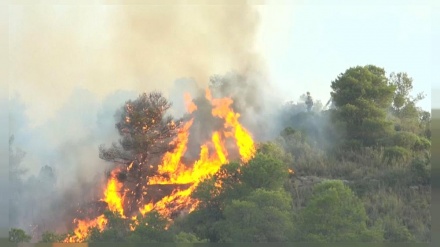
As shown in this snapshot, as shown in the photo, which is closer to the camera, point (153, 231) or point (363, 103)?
point (153, 231)

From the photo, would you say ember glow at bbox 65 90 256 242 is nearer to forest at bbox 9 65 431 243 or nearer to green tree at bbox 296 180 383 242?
forest at bbox 9 65 431 243

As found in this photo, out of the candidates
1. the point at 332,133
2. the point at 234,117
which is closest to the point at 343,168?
the point at 332,133

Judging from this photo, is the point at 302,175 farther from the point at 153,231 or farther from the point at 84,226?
the point at 84,226

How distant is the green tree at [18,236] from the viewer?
47.7 ft

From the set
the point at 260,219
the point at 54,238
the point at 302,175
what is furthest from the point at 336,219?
the point at 54,238

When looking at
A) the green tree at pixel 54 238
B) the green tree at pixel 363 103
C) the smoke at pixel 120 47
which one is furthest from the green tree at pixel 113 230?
the green tree at pixel 363 103

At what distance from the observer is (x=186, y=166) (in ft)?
47.5

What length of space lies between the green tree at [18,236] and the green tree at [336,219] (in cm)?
409

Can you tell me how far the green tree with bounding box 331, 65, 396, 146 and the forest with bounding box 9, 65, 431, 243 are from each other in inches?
0.6

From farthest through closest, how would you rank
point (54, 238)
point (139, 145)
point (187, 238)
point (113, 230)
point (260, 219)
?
point (139, 145), point (54, 238), point (113, 230), point (187, 238), point (260, 219)

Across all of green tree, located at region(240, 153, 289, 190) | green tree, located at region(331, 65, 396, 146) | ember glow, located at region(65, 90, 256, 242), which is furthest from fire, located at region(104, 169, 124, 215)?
green tree, located at region(331, 65, 396, 146)

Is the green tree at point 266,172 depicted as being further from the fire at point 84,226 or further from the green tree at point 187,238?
the fire at point 84,226

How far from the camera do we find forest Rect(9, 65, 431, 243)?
1390 centimetres

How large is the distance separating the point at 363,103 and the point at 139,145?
Result: 3.36 m
